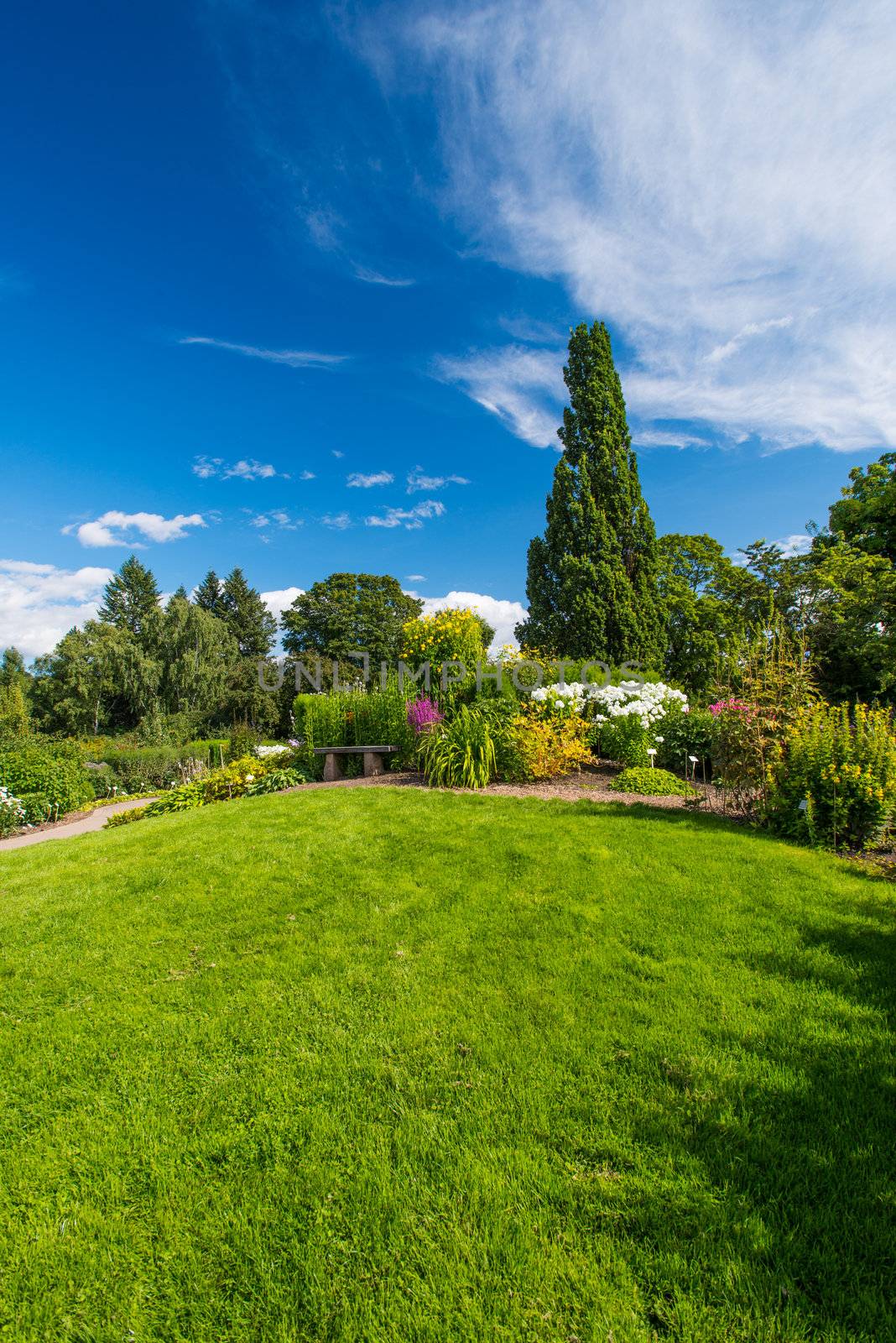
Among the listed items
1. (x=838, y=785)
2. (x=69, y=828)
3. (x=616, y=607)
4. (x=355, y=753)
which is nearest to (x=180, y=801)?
(x=69, y=828)

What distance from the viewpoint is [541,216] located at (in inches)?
250

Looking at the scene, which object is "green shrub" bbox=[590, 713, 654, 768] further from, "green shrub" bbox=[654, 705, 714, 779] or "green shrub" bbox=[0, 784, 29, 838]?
"green shrub" bbox=[0, 784, 29, 838]

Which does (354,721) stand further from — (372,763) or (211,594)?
(211,594)

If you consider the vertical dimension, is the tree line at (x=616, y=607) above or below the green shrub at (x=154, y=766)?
above

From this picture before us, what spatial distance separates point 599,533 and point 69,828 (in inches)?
546

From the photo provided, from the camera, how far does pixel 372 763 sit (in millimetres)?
8742

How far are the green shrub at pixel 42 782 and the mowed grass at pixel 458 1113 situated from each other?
6.32 metres

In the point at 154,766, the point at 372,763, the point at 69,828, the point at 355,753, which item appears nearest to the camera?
the point at 69,828

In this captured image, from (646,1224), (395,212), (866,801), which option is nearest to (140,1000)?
(646,1224)

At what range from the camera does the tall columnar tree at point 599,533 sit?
15.1 meters

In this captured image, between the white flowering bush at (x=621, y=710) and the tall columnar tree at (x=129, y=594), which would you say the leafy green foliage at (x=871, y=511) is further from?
the tall columnar tree at (x=129, y=594)

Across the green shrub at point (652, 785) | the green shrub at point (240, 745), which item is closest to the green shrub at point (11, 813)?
the green shrub at point (240, 745)

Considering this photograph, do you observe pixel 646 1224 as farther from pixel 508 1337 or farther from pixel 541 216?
pixel 541 216

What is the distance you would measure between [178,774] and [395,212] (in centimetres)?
1282
